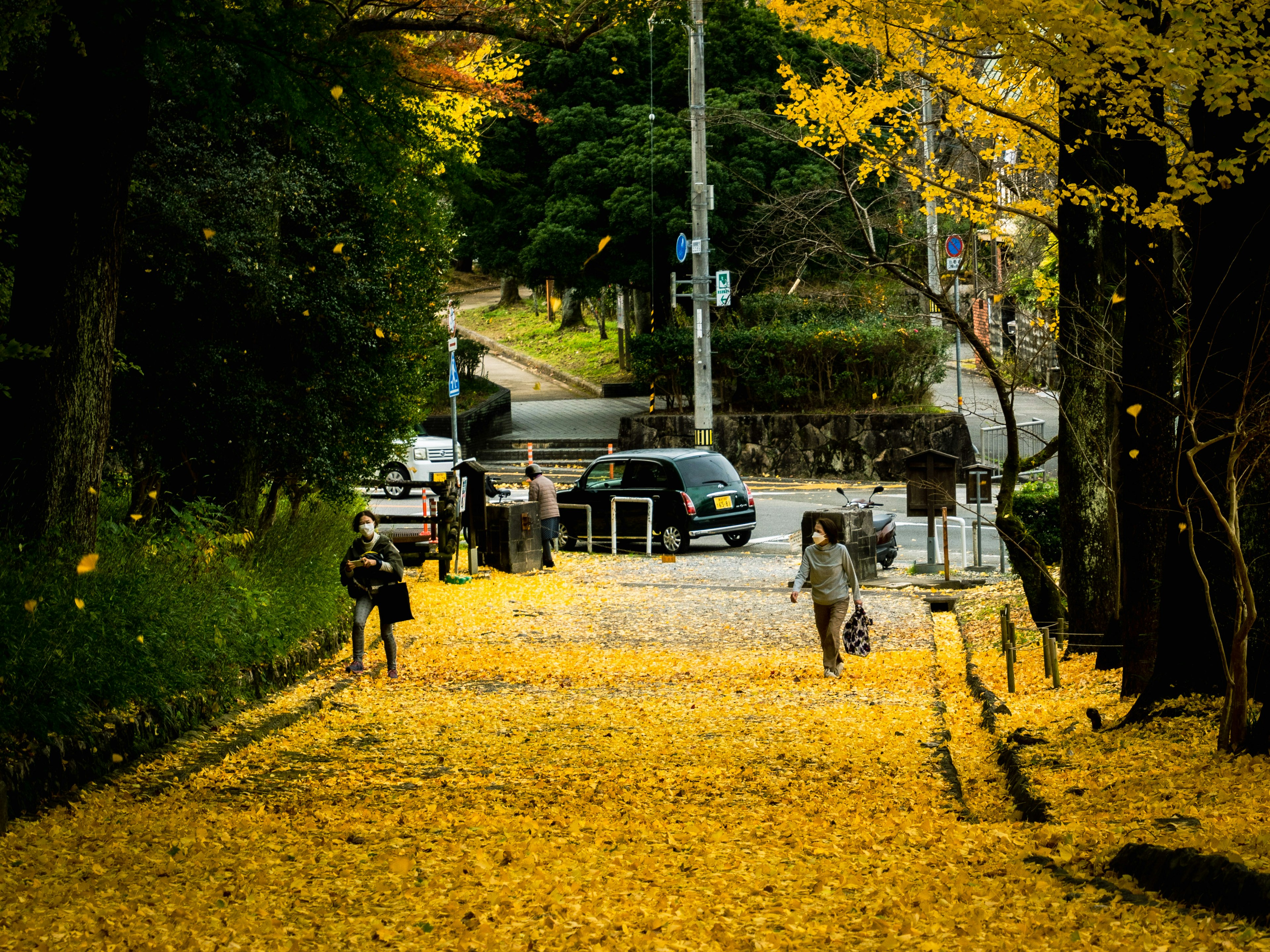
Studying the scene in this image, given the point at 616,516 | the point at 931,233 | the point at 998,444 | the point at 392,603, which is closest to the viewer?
the point at 392,603

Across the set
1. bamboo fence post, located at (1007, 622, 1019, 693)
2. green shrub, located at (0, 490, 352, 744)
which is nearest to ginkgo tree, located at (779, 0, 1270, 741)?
bamboo fence post, located at (1007, 622, 1019, 693)

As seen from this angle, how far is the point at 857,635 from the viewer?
1159 cm

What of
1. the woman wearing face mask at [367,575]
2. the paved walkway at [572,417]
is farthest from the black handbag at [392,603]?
the paved walkway at [572,417]

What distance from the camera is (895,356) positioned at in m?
→ 33.8

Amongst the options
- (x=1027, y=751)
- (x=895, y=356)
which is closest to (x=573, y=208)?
(x=895, y=356)

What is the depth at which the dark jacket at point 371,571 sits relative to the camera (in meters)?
11.4

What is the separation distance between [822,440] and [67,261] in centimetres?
2613

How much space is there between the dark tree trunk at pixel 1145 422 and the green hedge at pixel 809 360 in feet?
76.6

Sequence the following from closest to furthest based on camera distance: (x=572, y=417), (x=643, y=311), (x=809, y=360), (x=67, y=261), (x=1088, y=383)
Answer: (x=67, y=261) → (x=1088, y=383) → (x=809, y=360) → (x=572, y=417) → (x=643, y=311)

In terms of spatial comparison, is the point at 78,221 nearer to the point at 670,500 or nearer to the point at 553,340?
the point at 670,500

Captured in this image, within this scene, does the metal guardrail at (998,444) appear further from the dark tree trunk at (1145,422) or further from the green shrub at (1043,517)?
the dark tree trunk at (1145,422)

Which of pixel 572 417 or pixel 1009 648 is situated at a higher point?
pixel 572 417

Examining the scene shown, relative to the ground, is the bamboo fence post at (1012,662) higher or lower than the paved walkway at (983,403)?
lower

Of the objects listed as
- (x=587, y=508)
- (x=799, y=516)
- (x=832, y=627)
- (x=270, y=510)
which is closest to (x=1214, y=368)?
(x=832, y=627)
